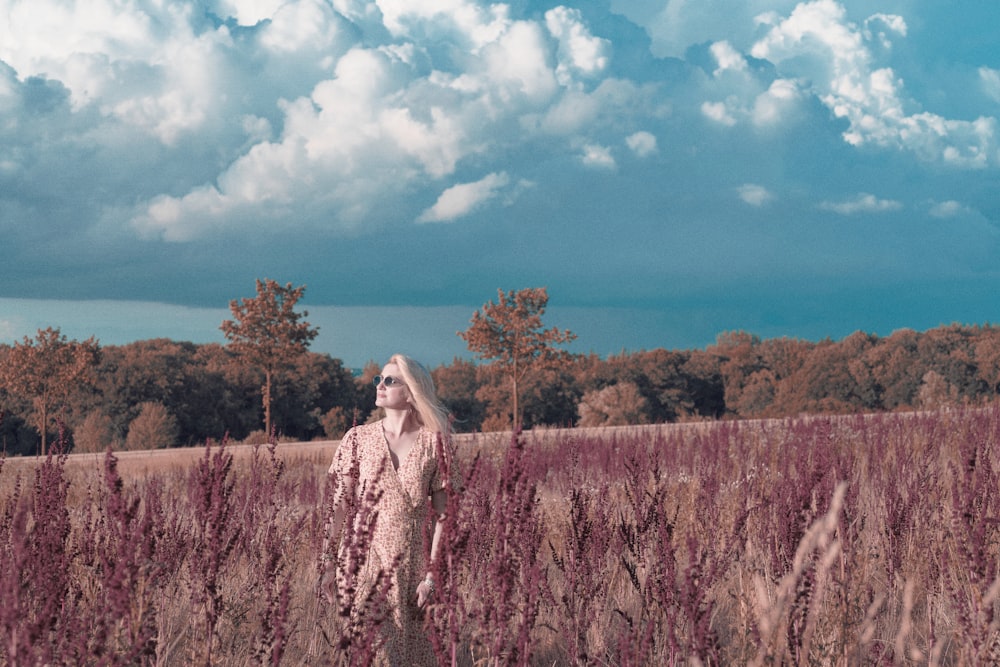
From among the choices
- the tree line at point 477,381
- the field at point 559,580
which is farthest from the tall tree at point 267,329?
the field at point 559,580

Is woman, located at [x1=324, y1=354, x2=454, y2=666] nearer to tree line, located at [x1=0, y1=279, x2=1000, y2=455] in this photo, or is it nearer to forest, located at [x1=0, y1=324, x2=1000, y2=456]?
tree line, located at [x1=0, y1=279, x2=1000, y2=455]

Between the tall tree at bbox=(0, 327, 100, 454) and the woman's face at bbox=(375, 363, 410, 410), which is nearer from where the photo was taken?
the woman's face at bbox=(375, 363, 410, 410)

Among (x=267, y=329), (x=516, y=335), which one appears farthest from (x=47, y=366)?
(x=516, y=335)

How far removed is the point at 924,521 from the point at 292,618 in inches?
166

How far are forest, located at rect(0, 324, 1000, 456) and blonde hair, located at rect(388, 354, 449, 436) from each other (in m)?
25.1

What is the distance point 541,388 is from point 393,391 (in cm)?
3615

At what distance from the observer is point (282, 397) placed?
117 feet

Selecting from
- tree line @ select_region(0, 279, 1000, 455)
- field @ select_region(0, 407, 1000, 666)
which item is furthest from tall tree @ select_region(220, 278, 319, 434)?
field @ select_region(0, 407, 1000, 666)

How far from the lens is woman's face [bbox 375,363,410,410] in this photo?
3.68 metres

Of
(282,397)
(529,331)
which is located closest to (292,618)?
(529,331)

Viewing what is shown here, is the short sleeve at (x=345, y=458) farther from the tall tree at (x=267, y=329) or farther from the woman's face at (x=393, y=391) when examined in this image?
the tall tree at (x=267, y=329)

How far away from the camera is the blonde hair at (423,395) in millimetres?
3639

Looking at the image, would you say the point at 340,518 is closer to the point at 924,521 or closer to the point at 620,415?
the point at 924,521

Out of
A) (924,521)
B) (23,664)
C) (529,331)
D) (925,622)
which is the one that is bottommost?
(925,622)
